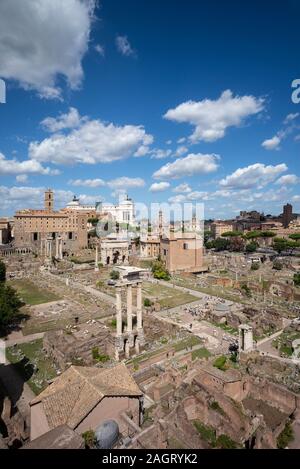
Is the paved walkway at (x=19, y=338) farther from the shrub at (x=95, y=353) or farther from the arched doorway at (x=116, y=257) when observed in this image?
the arched doorway at (x=116, y=257)

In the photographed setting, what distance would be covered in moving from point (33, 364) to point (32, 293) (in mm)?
20311

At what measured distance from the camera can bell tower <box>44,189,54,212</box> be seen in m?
84.9

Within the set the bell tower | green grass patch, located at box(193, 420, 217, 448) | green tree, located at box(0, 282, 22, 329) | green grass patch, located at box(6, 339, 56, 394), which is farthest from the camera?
the bell tower

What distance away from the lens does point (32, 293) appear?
39781 mm

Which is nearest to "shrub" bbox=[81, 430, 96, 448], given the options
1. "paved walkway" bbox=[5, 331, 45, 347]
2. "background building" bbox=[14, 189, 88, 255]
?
"paved walkway" bbox=[5, 331, 45, 347]

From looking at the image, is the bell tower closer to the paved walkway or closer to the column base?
the paved walkway

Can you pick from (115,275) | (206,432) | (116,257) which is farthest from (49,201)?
(206,432)

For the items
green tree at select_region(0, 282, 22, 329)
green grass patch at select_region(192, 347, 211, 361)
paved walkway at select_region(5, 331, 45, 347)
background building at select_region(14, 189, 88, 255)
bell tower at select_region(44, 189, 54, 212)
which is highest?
bell tower at select_region(44, 189, 54, 212)

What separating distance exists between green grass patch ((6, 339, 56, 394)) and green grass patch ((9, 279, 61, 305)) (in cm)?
1245

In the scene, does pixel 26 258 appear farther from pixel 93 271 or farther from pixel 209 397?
pixel 209 397

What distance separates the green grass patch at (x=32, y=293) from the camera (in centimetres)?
3659

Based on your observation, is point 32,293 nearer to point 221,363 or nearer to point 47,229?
point 221,363

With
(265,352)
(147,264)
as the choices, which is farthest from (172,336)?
(147,264)
